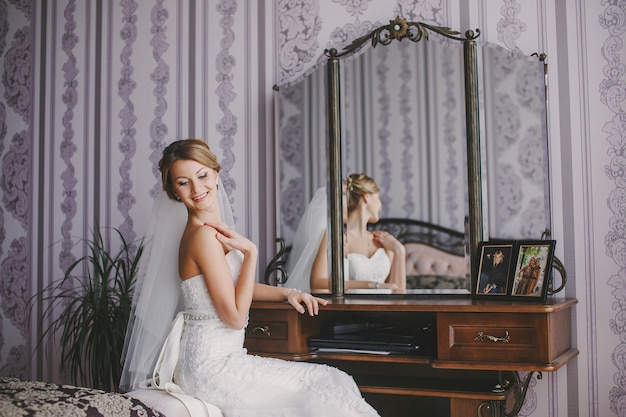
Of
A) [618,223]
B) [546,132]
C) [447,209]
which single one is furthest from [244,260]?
[618,223]

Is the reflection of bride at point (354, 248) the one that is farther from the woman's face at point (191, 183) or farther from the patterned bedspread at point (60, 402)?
the patterned bedspread at point (60, 402)

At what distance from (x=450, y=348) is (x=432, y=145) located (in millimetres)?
910

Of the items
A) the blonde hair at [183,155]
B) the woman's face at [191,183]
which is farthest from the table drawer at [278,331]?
the blonde hair at [183,155]

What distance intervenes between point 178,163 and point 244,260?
0.46 meters

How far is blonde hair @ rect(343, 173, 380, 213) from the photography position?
3.03m

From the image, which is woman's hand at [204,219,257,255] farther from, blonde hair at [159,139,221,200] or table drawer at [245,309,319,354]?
table drawer at [245,309,319,354]

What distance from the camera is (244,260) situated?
98.4 inches

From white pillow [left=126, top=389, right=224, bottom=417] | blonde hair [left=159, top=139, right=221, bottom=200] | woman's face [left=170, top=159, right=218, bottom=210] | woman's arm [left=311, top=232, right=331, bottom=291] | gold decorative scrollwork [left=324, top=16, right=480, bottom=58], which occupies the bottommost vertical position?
white pillow [left=126, top=389, right=224, bottom=417]

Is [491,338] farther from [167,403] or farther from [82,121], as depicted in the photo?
[82,121]

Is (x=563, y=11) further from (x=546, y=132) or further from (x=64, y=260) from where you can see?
(x=64, y=260)

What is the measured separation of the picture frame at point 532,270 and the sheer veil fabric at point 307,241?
2.94 ft

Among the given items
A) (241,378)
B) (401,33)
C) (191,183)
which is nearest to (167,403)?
(241,378)

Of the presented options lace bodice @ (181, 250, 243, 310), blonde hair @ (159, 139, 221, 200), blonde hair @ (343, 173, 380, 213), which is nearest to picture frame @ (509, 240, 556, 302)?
blonde hair @ (343, 173, 380, 213)

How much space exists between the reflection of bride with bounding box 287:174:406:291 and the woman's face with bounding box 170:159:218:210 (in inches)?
28.3
